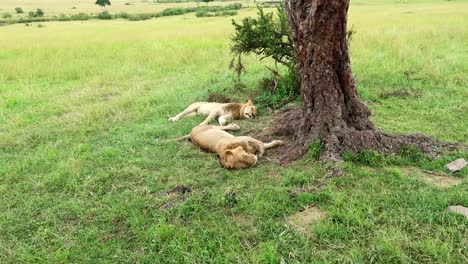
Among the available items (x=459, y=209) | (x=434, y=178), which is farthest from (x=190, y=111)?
(x=459, y=209)

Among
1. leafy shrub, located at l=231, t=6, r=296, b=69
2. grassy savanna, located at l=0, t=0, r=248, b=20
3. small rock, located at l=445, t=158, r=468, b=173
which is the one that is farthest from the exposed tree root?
grassy savanna, located at l=0, t=0, r=248, b=20

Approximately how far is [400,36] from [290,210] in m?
15.2

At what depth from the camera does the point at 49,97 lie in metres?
11.9

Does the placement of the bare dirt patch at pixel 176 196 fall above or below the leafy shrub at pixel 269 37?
below

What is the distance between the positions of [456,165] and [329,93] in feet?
6.31

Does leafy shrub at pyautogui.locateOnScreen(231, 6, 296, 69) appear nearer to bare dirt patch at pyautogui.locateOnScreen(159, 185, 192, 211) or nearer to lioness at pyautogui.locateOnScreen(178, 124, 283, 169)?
lioness at pyautogui.locateOnScreen(178, 124, 283, 169)

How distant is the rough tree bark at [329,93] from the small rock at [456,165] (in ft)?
1.46

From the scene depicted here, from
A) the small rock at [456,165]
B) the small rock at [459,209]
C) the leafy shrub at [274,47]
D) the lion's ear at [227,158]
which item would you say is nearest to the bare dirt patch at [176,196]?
the lion's ear at [227,158]

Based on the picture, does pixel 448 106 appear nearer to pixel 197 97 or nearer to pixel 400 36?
pixel 197 97

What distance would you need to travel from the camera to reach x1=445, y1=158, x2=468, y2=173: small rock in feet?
18.5

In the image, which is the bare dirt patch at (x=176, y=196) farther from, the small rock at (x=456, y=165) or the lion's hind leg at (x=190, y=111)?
the lion's hind leg at (x=190, y=111)

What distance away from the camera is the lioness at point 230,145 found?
20.3 ft

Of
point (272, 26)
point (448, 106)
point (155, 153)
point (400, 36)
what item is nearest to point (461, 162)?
point (448, 106)

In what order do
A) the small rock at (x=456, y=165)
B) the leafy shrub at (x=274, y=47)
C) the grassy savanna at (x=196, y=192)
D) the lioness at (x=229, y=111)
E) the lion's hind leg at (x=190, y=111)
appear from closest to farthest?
1. the grassy savanna at (x=196, y=192)
2. the small rock at (x=456, y=165)
3. the lioness at (x=229, y=111)
4. the lion's hind leg at (x=190, y=111)
5. the leafy shrub at (x=274, y=47)
